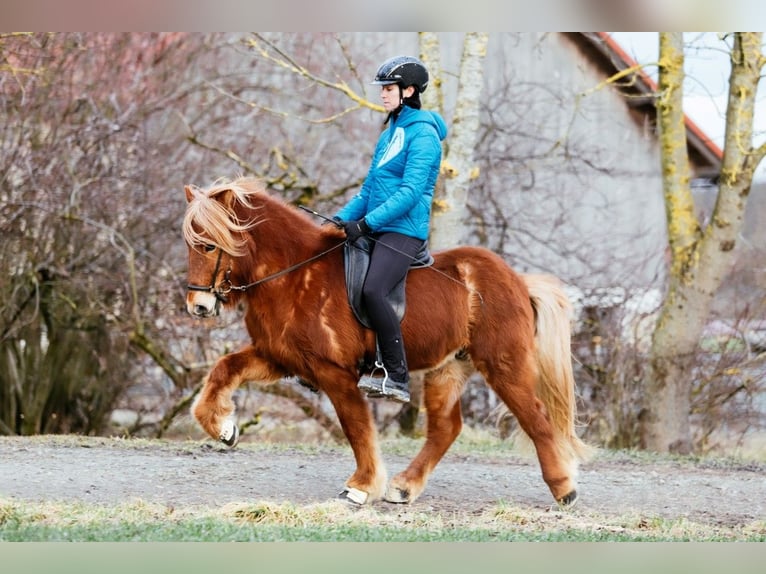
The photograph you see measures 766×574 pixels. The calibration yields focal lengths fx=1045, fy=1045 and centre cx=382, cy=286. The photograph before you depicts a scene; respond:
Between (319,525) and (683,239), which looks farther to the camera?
(683,239)

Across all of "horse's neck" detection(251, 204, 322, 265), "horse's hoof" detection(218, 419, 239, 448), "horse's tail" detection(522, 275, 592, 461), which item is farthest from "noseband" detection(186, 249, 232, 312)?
"horse's tail" detection(522, 275, 592, 461)

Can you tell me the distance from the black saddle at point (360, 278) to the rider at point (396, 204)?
52mm

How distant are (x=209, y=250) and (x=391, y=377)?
58.0 inches

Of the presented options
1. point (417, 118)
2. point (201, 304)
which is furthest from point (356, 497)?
point (417, 118)

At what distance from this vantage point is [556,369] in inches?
301

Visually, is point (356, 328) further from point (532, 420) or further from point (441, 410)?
point (532, 420)

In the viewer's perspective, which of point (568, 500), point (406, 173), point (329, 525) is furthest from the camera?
point (568, 500)

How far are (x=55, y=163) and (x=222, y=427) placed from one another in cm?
760

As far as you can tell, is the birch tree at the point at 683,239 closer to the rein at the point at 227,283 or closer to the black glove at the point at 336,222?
the black glove at the point at 336,222

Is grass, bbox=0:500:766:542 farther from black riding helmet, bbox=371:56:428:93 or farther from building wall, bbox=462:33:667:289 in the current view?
building wall, bbox=462:33:667:289

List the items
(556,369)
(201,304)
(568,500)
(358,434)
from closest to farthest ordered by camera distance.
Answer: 1. (201,304)
2. (358,434)
3. (568,500)
4. (556,369)

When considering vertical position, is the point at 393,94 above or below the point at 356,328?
above

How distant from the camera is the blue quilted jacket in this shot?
7.01 meters

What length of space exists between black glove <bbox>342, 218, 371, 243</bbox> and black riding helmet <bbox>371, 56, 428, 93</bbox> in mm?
955
